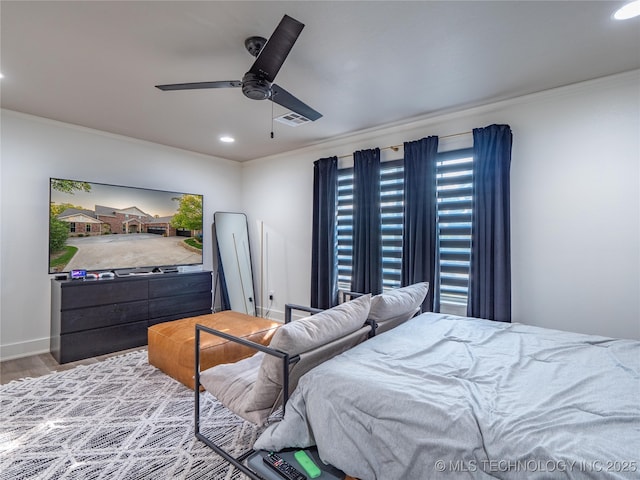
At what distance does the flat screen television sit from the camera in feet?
11.7

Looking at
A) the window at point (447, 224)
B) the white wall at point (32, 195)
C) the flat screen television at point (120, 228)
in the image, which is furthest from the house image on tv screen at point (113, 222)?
the window at point (447, 224)

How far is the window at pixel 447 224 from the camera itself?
10.6 ft

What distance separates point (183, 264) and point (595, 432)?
4506mm

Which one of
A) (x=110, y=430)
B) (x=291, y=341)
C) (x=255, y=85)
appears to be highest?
(x=255, y=85)

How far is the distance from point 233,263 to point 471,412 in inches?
170

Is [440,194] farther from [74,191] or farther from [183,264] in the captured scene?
[74,191]

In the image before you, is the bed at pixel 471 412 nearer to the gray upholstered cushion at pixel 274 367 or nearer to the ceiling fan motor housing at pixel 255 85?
the gray upholstered cushion at pixel 274 367

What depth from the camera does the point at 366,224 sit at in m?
3.86

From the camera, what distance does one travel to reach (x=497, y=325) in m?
2.33

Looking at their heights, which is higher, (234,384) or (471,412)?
(471,412)

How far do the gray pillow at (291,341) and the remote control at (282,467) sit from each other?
0.71 ft

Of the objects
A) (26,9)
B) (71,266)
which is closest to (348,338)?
(26,9)

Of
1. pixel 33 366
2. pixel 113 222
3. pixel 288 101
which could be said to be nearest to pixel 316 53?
pixel 288 101

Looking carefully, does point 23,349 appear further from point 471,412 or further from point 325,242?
point 471,412
